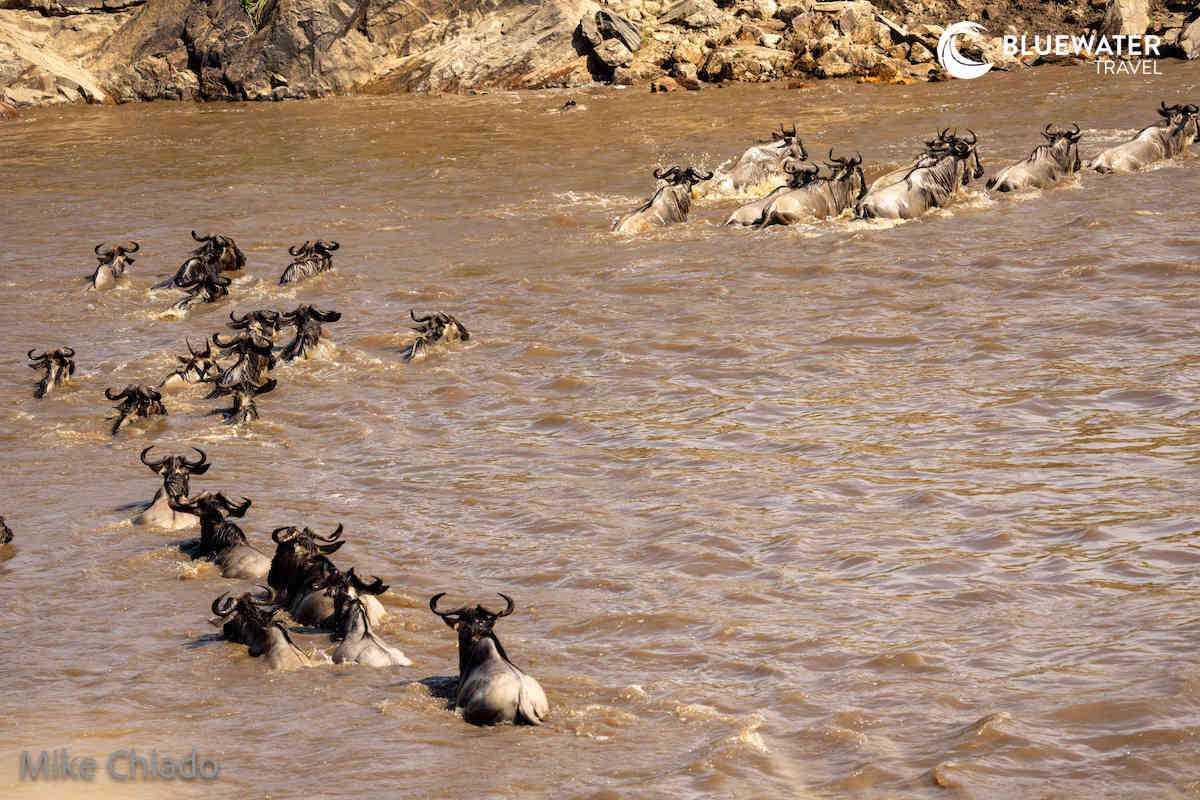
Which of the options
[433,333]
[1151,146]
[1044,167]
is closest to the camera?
[433,333]

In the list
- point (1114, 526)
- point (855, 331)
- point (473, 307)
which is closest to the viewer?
point (1114, 526)

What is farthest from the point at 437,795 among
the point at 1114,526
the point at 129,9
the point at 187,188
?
the point at 129,9

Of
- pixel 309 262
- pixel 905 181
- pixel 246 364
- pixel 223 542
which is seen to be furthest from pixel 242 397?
pixel 905 181

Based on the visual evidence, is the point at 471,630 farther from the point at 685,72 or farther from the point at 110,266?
the point at 685,72

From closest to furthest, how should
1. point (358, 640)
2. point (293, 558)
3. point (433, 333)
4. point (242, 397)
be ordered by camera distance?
point (358, 640), point (293, 558), point (242, 397), point (433, 333)

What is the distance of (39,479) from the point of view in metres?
9.54

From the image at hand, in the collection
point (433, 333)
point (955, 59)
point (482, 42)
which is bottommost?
point (433, 333)

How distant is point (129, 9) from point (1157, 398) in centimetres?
2750

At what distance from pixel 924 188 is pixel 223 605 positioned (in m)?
10.5

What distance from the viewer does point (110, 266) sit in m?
14.8

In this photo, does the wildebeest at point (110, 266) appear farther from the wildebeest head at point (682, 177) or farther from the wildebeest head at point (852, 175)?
the wildebeest head at point (852, 175)

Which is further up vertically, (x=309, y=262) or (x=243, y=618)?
(x=309, y=262)

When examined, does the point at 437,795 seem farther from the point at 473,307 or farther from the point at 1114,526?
the point at 473,307

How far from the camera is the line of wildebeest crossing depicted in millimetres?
6562
